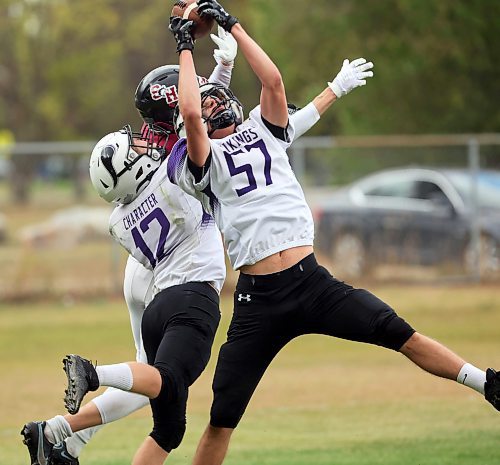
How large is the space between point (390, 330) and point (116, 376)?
1.43 meters

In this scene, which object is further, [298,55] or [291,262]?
[298,55]

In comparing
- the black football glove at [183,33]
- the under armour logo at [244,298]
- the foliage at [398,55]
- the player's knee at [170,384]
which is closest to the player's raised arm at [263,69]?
the black football glove at [183,33]

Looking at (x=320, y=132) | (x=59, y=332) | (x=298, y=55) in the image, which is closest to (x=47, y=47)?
(x=320, y=132)

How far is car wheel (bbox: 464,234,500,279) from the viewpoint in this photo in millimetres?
18297

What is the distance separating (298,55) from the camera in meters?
22.7

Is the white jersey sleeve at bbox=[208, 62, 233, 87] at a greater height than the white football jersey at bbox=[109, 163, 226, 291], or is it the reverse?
the white jersey sleeve at bbox=[208, 62, 233, 87]

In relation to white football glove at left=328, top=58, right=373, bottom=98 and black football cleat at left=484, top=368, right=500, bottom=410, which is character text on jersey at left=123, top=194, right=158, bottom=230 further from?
black football cleat at left=484, top=368, right=500, bottom=410

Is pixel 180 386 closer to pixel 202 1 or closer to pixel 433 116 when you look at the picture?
pixel 202 1

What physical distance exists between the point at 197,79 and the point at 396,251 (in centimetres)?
1226

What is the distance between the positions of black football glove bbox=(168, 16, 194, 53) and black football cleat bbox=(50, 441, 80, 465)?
220 centimetres

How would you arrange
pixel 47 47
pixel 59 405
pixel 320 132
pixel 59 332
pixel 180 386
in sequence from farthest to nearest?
pixel 47 47
pixel 320 132
pixel 59 332
pixel 59 405
pixel 180 386

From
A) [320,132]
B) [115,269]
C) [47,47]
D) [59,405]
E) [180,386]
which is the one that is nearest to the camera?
[180,386]

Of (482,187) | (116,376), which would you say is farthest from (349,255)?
(116,376)

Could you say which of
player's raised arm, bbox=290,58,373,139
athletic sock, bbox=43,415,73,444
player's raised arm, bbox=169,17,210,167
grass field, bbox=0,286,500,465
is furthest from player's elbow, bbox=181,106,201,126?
grass field, bbox=0,286,500,465
